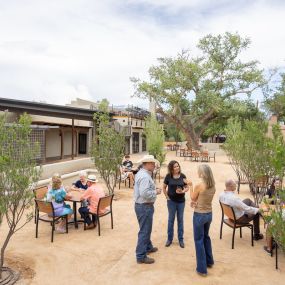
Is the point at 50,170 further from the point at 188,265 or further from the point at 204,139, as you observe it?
the point at 204,139

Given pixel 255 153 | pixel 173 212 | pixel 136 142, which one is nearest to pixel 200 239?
pixel 173 212

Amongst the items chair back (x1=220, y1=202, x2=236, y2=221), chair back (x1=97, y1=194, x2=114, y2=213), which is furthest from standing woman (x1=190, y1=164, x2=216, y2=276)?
chair back (x1=97, y1=194, x2=114, y2=213)

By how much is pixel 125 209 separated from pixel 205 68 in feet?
76.7

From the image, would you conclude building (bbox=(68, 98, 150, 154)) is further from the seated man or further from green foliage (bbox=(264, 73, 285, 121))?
the seated man

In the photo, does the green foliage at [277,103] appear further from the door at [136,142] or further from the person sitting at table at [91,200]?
the person sitting at table at [91,200]

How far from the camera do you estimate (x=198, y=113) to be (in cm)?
3062

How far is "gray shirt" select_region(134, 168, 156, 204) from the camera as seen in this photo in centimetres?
486

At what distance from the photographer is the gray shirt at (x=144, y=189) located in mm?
4855

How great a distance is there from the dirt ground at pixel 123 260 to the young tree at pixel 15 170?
0.75 meters

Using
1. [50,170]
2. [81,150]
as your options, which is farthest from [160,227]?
[81,150]

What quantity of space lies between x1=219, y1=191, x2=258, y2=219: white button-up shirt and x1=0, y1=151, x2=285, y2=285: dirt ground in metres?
0.62

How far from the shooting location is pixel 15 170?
14.1ft

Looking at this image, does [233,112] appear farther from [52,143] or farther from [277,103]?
[52,143]

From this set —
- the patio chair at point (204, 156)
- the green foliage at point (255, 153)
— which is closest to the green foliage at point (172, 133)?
the patio chair at point (204, 156)
